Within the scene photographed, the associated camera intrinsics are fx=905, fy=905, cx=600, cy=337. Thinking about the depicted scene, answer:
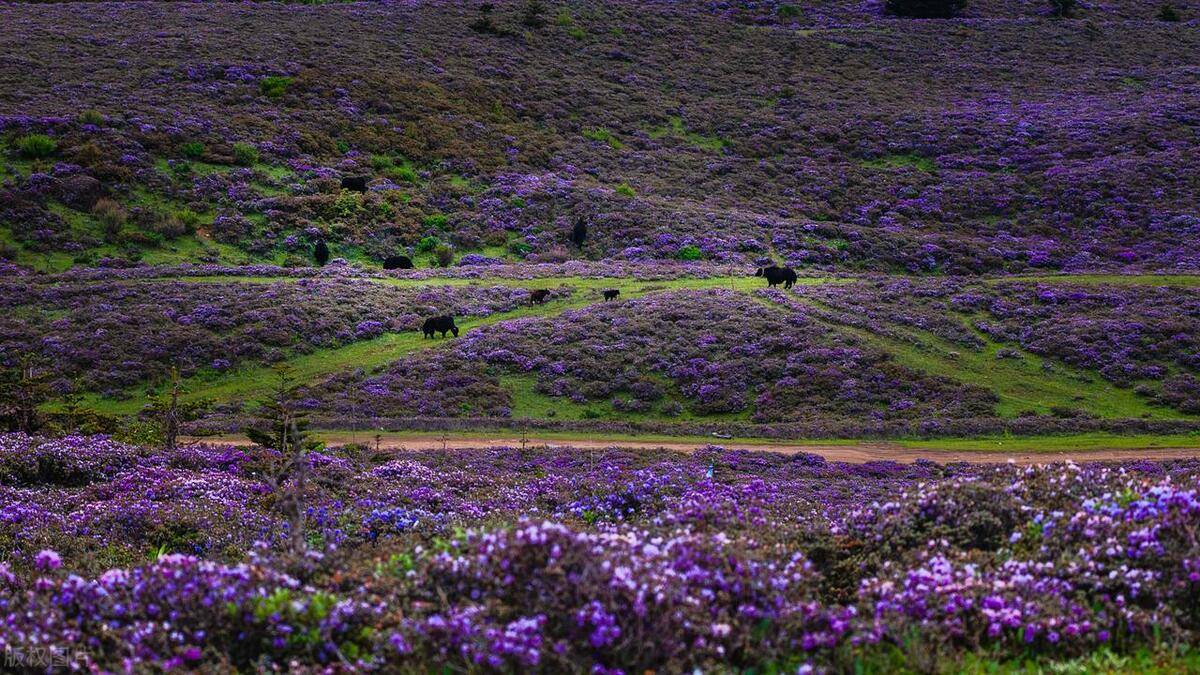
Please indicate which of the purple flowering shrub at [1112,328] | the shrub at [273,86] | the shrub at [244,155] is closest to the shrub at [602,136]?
the shrub at [273,86]

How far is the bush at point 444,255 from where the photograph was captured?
164 feet

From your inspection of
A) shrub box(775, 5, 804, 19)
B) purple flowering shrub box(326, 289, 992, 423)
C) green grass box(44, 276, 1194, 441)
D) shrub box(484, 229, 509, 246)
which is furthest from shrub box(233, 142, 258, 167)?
shrub box(775, 5, 804, 19)

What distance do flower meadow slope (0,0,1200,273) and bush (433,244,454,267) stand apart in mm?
135

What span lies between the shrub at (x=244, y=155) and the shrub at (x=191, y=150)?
77.4 inches

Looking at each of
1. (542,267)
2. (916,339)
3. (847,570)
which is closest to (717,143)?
(542,267)

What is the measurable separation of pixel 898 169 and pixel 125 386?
5377 cm

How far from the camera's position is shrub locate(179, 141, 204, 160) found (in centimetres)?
5505

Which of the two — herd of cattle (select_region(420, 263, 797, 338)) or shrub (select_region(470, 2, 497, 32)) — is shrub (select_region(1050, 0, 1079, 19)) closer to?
shrub (select_region(470, 2, 497, 32))

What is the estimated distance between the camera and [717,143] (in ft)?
237

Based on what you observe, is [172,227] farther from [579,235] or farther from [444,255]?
[579,235]

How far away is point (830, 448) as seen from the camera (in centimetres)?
2895

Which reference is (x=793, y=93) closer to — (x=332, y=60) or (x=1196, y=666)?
(x=332, y=60)

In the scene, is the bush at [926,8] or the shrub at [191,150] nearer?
the shrub at [191,150]

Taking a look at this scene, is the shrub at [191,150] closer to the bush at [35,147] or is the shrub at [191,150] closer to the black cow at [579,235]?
the bush at [35,147]
